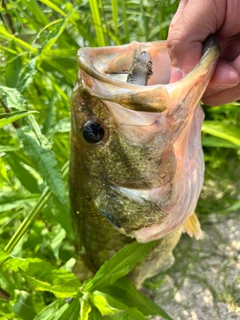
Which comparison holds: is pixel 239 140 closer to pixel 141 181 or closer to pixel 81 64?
pixel 141 181

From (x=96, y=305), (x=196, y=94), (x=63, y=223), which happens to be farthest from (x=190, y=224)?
(x=196, y=94)

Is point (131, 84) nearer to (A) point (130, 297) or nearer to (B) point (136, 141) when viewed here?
(B) point (136, 141)

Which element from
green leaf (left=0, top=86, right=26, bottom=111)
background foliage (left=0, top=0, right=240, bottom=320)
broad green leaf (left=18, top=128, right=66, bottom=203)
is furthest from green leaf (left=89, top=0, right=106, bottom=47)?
broad green leaf (left=18, top=128, right=66, bottom=203)

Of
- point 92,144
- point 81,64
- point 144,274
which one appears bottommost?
point 144,274

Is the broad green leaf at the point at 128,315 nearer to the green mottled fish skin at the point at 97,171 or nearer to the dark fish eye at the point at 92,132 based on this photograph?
the green mottled fish skin at the point at 97,171

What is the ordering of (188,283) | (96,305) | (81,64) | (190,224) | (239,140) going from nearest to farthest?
(81,64) → (96,305) → (239,140) → (190,224) → (188,283)

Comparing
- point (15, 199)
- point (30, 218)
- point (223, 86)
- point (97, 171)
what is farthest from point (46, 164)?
point (223, 86)
